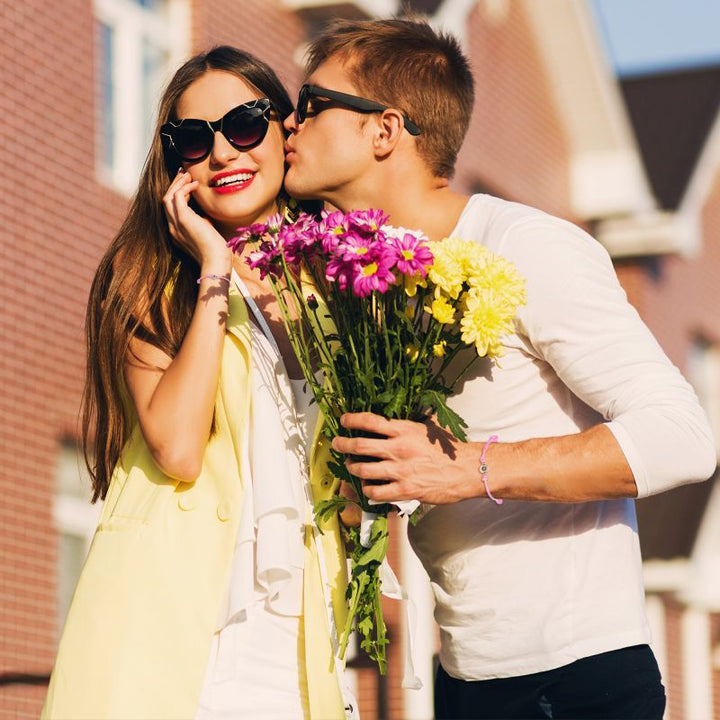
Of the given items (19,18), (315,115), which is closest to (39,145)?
(19,18)

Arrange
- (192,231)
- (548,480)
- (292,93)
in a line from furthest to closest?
(292,93) → (192,231) → (548,480)

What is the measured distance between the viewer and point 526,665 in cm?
374

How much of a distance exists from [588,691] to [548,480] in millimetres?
541

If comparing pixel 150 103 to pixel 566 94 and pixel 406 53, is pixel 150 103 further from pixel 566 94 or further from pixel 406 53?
pixel 566 94

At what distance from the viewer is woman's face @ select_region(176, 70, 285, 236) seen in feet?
14.3

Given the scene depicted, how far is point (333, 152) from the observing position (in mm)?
4312

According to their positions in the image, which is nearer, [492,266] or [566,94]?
[492,266]

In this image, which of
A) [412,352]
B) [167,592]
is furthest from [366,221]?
[167,592]

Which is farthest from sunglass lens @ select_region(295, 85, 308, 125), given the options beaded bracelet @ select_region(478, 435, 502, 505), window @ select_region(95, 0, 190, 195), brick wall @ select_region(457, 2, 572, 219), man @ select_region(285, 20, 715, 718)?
brick wall @ select_region(457, 2, 572, 219)

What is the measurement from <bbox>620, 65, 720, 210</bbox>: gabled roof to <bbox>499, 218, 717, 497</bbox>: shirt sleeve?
17552 mm

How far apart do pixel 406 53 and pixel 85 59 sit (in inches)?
285

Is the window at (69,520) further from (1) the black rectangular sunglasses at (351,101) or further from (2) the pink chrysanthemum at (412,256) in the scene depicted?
(2) the pink chrysanthemum at (412,256)

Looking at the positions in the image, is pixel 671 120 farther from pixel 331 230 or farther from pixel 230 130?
pixel 331 230

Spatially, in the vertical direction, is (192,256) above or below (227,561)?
above
